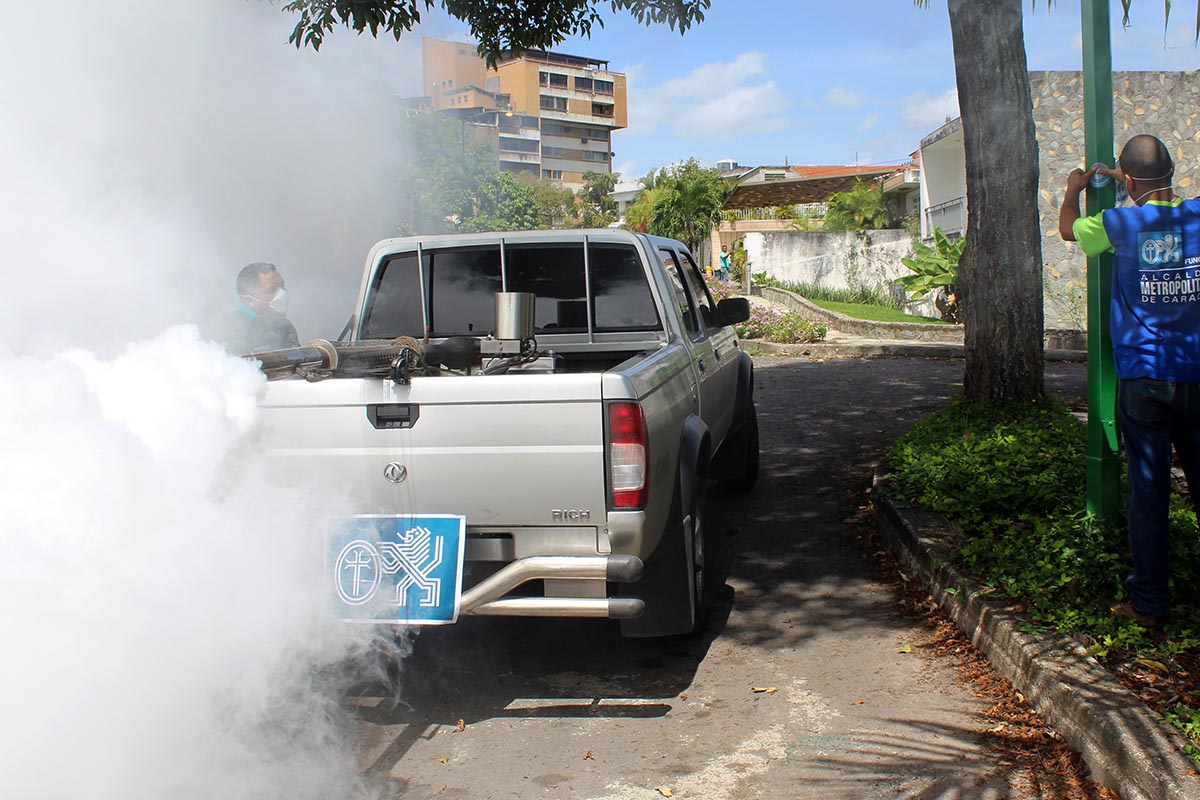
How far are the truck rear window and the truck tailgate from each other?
1.65m

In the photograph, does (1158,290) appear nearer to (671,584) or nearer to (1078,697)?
(1078,697)

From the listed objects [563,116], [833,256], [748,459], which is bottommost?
[748,459]

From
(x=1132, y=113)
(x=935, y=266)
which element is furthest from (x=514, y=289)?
(x=935, y=266)

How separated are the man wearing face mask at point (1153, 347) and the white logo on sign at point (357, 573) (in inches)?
116

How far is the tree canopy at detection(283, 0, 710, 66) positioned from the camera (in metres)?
7.73

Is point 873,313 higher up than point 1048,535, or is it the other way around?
point 873,313

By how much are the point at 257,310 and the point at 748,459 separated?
3.47 meters

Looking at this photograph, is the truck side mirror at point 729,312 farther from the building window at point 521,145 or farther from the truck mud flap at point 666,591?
the building window at point 521,145

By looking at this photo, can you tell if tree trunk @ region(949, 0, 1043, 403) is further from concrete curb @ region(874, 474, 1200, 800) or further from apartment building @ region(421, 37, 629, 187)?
apartment building @ region(421, 37, 629, 187)

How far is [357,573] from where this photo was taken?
375 centimetres

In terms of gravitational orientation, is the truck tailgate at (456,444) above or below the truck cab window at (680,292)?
below

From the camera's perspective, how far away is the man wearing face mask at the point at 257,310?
599cm

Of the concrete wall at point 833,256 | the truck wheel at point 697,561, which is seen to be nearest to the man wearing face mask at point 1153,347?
the truck wheel at point 697,561

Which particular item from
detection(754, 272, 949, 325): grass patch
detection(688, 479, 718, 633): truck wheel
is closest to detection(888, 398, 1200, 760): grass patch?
detection(688, 479, 718, 633): truck wheel
